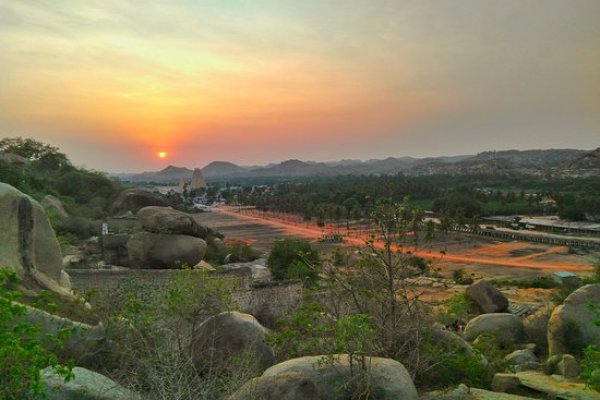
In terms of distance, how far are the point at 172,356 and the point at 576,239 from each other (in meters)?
67.7

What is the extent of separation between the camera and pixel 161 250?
1977 centimetres

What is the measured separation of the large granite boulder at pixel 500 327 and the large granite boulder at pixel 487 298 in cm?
560

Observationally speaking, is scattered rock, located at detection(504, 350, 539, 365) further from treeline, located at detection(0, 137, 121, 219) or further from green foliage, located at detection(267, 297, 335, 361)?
treeline, located at detection(0, 137, 121, 219)

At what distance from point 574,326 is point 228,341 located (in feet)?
32.9

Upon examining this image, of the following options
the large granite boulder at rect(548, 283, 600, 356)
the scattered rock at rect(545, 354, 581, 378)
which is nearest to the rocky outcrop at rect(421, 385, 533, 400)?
the scattered rock at rect(545, 354, 581, 378)

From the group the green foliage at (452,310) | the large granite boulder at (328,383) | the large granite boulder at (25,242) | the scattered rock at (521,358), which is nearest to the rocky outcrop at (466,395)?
the large granite boulder at (328,383)

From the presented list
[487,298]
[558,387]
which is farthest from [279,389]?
[487,298]

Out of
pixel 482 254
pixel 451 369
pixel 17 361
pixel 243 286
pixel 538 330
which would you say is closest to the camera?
pixel 17 361

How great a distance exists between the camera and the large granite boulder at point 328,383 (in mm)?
6582

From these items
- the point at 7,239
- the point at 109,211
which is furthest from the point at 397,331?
the point at 109,211

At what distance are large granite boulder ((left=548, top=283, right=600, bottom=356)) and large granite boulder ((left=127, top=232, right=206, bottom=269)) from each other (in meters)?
13.1

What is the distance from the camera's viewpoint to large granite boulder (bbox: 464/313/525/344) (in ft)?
54.2

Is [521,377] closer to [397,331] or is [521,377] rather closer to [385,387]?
[397,331]

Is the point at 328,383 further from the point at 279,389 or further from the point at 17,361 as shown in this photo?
the point at 17,361
